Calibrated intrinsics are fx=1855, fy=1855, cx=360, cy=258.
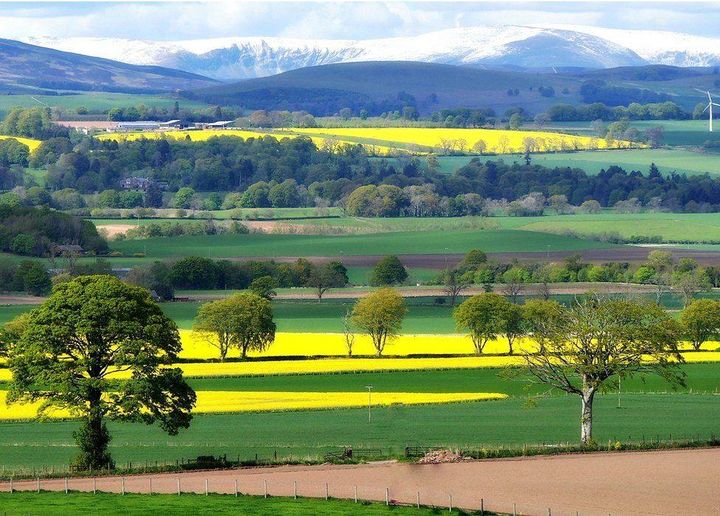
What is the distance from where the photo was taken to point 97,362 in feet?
184

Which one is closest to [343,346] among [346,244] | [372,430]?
[372,430]

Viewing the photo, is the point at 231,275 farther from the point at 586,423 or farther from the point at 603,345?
the point at 586,423

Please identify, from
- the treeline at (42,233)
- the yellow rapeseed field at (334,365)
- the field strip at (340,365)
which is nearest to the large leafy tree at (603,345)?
the field strip at (340,365)

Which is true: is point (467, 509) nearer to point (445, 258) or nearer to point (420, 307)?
point (420, 307)

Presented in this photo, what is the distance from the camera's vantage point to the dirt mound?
55375mm

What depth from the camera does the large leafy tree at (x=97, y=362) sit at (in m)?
55.2

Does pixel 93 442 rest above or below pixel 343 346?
above

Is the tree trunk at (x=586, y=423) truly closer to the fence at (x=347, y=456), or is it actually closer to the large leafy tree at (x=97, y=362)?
the fence at (x=347, y=456)

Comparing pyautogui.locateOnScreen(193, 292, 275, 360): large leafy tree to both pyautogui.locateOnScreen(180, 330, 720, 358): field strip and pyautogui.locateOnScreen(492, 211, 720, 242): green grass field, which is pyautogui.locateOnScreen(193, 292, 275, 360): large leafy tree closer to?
pyautogui.locateOnScreen(180, 330, 720, 358): field strip

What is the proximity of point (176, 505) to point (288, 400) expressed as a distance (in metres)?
23.5

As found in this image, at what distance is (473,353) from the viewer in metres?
91.4

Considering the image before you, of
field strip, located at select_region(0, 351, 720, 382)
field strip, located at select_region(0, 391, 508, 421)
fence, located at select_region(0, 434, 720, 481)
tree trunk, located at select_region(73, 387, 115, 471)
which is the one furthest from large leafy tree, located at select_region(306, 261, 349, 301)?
tree trunk, located at select_region(73, 387, 115, 471)

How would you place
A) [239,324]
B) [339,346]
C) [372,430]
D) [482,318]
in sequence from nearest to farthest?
[372,430], [239,324], [482,318], [339,346]

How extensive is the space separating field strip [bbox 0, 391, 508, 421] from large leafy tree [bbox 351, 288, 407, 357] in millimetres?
19529
